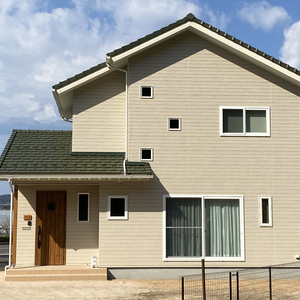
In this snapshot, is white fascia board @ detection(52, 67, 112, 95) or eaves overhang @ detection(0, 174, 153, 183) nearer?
eaves overhang @ detection(0, 174, 153, 183)

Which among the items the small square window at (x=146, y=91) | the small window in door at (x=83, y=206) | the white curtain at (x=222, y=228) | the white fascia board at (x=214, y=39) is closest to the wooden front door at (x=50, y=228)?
the small window in door at (x=83, y=206)

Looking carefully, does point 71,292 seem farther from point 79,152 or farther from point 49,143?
point 49,143

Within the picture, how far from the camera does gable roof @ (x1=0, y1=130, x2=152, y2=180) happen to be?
41.7ft

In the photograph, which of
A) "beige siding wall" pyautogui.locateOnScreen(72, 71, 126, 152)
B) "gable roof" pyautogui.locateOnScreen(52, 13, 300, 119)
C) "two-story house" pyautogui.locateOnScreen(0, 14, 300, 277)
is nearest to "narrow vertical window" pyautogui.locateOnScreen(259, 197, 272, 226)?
"two-story house" pyautogui.locateOnScreen(0, 14, 300, 277)

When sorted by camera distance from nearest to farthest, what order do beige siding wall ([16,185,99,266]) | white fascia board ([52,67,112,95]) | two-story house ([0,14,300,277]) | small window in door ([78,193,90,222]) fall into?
1. two-story house ([0,14,300,277])
2. white fascia board ([52,67,112,95])
3. beige siding wall ([16,185,99,266])
4. small window in door ([78,193,90,222])

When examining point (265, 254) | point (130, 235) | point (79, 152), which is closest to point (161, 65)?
point (79, 152)

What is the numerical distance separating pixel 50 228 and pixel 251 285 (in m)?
6.36

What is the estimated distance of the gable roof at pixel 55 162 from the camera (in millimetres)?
12719

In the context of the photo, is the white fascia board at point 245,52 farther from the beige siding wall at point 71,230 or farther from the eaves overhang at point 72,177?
the beige siding wall at point 71,230

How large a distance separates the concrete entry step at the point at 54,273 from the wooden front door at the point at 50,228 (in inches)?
33.9

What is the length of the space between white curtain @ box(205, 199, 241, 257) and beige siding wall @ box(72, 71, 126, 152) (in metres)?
3.40

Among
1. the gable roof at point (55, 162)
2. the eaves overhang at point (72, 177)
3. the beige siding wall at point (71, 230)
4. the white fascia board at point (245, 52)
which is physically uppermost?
the white fascia board at point (245, 52)

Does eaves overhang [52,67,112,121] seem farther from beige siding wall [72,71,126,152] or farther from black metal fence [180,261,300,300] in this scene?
black metal fence [180,261,300,300]

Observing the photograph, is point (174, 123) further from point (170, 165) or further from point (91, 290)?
point (91, 290)
